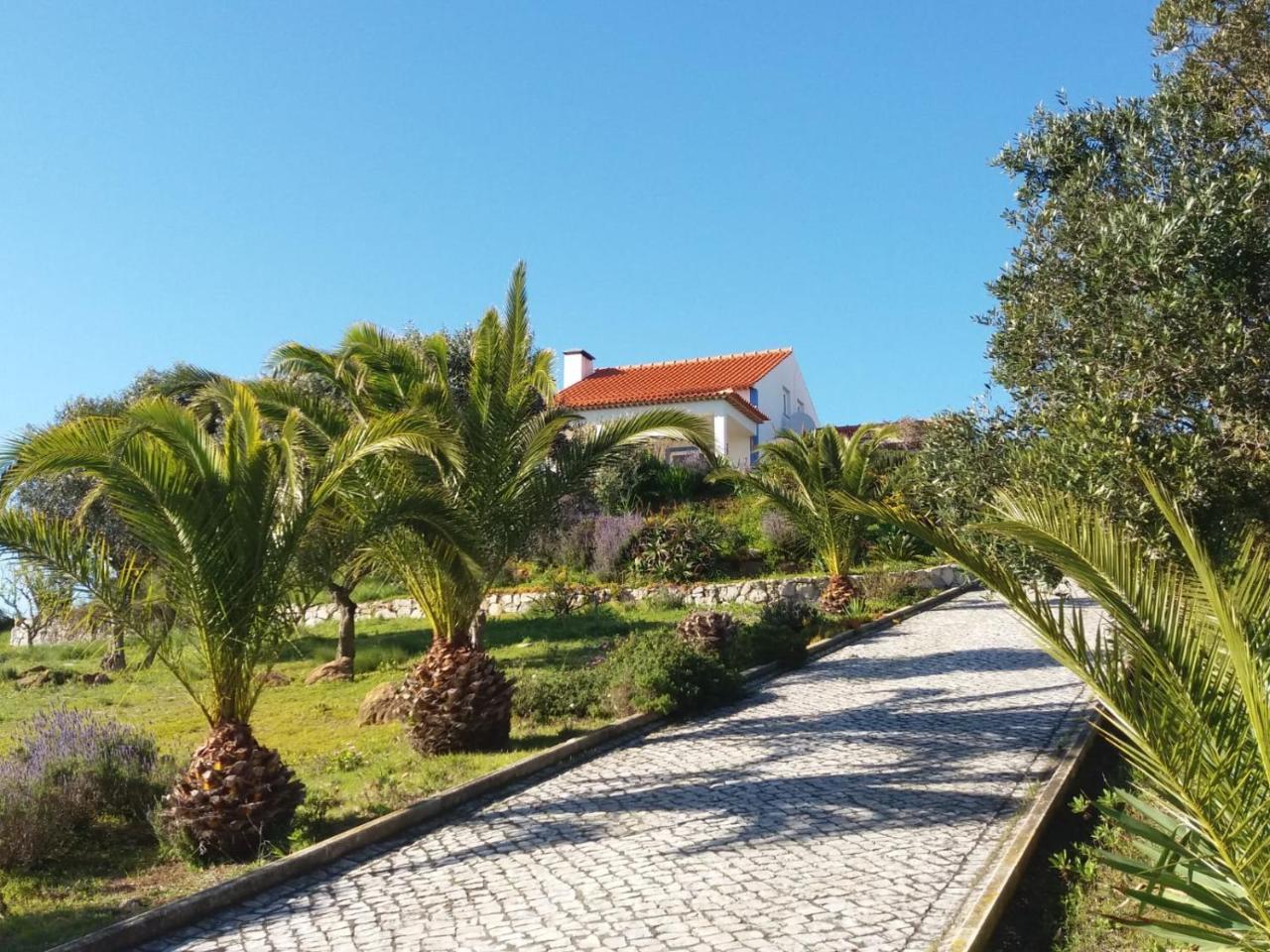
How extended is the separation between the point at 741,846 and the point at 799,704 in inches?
205

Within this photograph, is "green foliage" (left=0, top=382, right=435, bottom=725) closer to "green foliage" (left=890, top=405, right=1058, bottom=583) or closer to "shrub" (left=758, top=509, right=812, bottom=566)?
"green foliage" (left=890, top=405, right=1058, bottom=583)

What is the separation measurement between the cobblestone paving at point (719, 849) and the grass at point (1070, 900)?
0.32 meters

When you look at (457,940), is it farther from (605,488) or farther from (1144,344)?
(605,488)

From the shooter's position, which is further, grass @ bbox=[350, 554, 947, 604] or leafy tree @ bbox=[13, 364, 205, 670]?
grass @ bbox=[350, 554, 947, 604]

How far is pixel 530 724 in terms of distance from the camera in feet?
36.3

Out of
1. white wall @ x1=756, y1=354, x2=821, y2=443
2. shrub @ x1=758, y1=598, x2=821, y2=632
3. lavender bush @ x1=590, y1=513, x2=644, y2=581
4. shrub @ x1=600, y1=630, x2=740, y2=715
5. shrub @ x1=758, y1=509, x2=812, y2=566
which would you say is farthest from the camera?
white wall @ x1=756, y1=354, x2=821, y2=443

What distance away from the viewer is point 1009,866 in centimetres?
607

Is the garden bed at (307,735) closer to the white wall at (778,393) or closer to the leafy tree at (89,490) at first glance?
the leafy tree at (89,490)

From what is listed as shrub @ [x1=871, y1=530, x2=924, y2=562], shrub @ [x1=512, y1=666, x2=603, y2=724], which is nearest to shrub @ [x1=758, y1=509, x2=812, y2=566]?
shrub @ [x1=871, y1=530, x2=924, y2=562]

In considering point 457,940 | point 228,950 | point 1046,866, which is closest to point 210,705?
point 228,950

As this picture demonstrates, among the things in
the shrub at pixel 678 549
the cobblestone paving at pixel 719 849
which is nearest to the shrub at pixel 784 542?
the shrub at pixel 678 549

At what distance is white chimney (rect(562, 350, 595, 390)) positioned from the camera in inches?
1612

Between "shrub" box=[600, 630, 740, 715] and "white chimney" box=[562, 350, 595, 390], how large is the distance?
2871cm

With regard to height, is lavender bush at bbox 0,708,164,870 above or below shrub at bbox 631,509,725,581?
below
